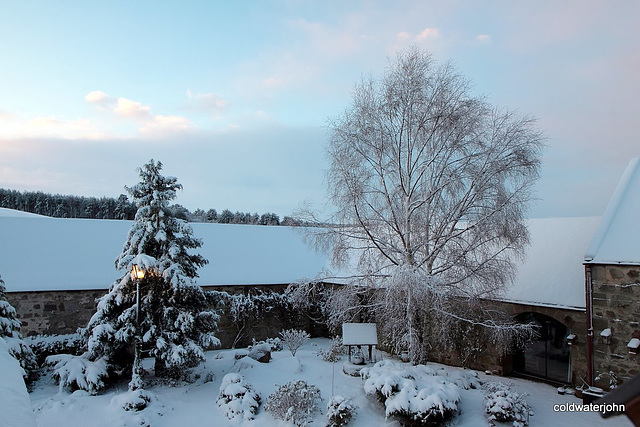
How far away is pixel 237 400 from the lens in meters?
9.45

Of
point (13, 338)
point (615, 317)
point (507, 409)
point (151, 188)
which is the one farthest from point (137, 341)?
point (615, 317)

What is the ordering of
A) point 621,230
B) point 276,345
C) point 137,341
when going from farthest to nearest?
point 276,345 < point 137,341 < point 621,230

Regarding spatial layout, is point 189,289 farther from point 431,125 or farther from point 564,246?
point 564,246

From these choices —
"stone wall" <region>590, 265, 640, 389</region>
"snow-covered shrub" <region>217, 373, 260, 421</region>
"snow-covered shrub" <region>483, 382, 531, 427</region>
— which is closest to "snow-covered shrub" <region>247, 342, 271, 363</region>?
"snow-covered shrub" <region>217, 373, 260, 421</region>

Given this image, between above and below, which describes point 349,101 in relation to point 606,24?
below

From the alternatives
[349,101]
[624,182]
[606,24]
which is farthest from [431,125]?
[624,182]

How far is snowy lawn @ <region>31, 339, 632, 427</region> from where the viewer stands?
8844mm

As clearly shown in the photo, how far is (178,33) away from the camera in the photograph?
10102 mm

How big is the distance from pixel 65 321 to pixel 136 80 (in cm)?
842

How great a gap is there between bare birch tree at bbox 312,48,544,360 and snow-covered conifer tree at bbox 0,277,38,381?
8.17m

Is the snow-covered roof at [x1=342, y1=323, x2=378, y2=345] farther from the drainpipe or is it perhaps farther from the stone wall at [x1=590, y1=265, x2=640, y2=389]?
the stone wall at [x1=590, y1=265, x2=640, y2=389]

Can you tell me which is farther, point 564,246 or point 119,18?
point 564,246

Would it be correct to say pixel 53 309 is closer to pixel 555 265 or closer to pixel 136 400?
pixel 136 400

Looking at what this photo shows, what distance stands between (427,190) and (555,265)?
4.76 m
